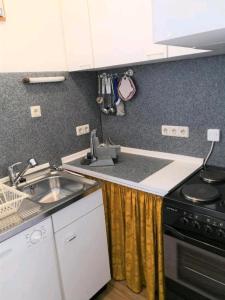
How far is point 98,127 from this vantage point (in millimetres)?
2283

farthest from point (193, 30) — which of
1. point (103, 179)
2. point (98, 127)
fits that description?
point (98, 127)

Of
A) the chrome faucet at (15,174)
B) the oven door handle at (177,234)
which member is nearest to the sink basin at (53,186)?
the chrome faucet at (15,174)

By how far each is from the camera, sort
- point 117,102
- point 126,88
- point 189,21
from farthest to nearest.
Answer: point 117,102 → point 126,88 → point 189,21

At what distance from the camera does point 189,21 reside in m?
0.90

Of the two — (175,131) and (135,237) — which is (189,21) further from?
(135,237)

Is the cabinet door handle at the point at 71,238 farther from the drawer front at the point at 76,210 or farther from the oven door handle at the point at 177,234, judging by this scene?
the oven door handle at the point at 177,234

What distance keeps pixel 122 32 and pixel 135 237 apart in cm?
130

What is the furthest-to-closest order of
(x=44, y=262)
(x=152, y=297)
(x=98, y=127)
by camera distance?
(x=98, y=127) < (x=152, y=297) < (x=44, y=262)

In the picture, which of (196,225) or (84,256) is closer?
(196,225)

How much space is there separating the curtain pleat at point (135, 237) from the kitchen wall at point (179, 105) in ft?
1.74

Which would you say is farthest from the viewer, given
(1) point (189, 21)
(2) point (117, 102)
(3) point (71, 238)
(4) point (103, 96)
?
(4) point (103, 96)

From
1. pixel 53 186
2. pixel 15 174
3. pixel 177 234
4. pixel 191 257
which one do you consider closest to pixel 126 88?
pixel 53 186

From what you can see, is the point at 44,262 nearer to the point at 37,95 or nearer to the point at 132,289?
the point at 132,289

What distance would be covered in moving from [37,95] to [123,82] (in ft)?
2.17
